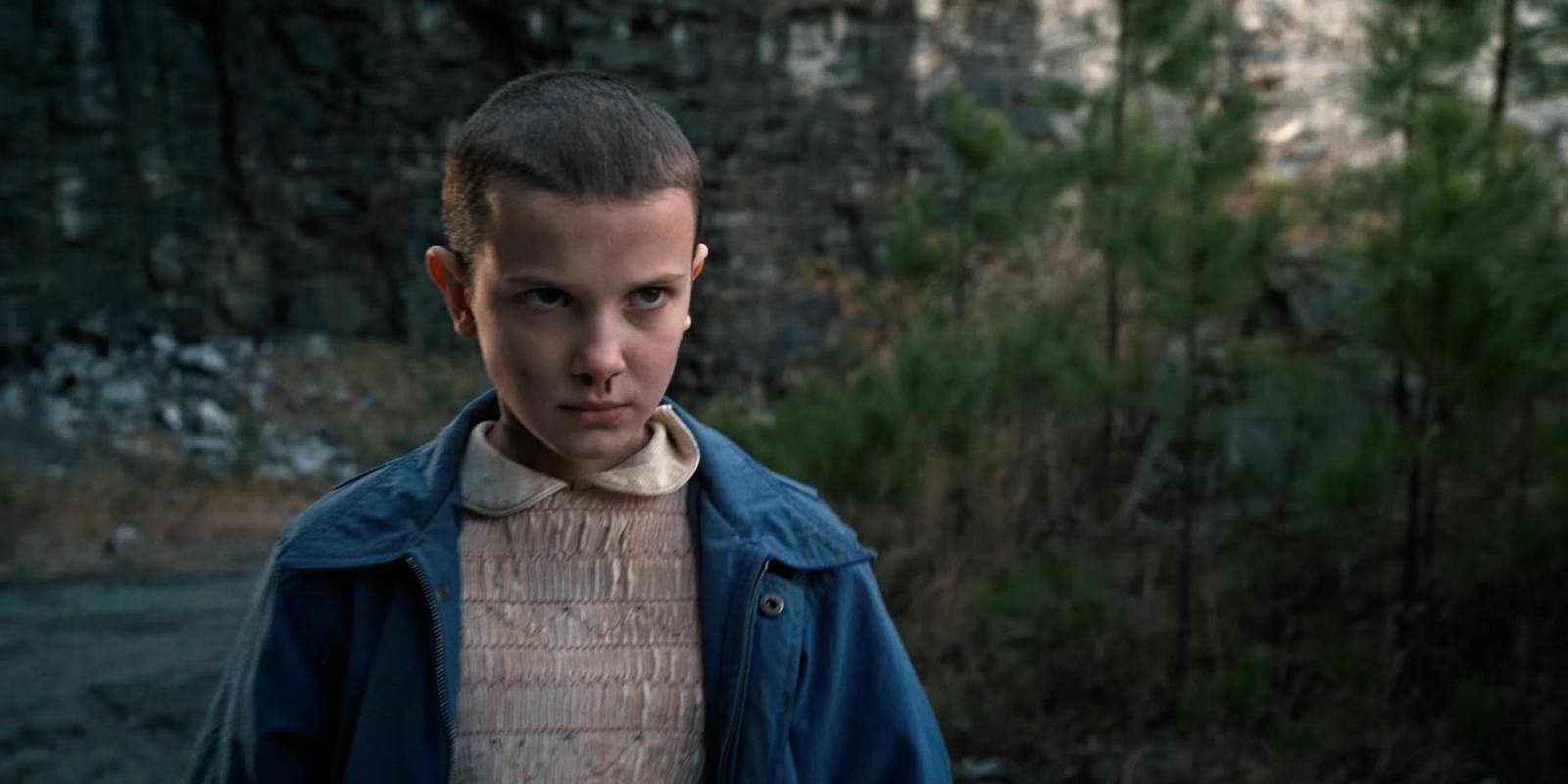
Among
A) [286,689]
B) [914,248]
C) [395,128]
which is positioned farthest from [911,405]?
[395,128]

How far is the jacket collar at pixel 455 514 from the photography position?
117cm

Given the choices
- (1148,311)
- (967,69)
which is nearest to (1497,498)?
(1148,311)

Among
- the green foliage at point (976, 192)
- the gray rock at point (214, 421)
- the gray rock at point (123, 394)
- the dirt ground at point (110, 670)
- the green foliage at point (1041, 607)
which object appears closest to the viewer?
the dirt ground at point (110, 670)

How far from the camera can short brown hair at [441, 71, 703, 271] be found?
1125mm

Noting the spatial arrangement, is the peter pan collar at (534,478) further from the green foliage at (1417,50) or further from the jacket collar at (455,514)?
the green foliage at (1417,50)

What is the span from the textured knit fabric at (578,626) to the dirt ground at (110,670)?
327 cm

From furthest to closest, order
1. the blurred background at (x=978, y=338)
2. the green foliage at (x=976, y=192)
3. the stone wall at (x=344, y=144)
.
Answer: the stone wall at (x=344, y=144) < the green foliage at (x=976, y=192) < the blurred background at (x=978, y=338)

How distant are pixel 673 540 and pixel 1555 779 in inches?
129

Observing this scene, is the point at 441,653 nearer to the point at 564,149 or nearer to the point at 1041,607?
the point at 564,149

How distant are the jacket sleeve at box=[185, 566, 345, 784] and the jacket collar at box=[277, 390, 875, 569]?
4cm

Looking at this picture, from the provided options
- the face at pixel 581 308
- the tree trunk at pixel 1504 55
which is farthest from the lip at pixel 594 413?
the tree trunk at pixel 1504 55

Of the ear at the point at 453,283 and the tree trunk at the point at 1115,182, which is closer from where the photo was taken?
the ear at the point at 453,283

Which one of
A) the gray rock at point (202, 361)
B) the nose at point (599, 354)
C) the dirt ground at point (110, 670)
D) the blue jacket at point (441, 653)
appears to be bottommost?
the dirt ground at point (110, 670)

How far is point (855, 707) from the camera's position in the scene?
1228 mm
